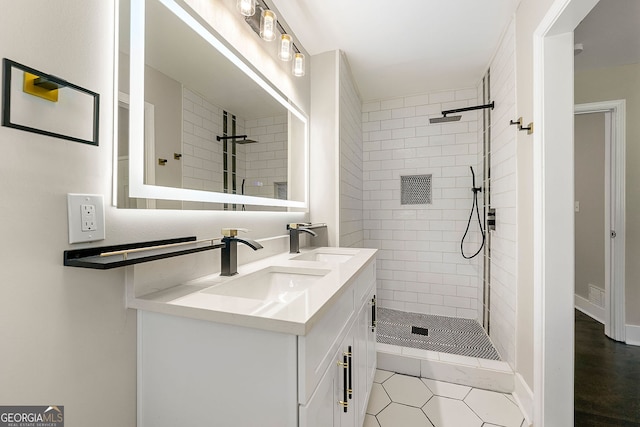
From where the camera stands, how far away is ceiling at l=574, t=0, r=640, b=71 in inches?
68.9

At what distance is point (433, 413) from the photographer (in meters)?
1.61

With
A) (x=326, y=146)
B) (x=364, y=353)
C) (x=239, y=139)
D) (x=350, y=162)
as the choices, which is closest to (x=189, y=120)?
(x=239, y=139)

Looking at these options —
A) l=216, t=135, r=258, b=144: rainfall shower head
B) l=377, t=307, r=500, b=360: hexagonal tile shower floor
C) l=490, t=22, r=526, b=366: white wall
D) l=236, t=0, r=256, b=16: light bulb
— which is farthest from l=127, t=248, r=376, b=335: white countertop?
l=377, t=307, r=500, b=360: hexagonal tile shower floor

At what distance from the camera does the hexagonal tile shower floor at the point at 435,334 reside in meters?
2.14

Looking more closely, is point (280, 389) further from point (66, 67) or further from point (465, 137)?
point (465, 137)

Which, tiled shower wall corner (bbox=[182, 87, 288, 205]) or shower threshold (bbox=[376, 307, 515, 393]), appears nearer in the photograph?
tiled shower wall corner (bbox=[182, 87, 288, 205])

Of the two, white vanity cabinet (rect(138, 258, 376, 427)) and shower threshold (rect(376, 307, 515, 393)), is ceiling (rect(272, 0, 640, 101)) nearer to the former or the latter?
white vanity cabinet (rect(138, 258, 376, 427))

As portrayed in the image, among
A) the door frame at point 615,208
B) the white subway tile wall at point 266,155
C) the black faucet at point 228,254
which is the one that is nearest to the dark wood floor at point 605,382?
the door frame at point 615,208

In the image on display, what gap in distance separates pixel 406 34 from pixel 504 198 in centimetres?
142

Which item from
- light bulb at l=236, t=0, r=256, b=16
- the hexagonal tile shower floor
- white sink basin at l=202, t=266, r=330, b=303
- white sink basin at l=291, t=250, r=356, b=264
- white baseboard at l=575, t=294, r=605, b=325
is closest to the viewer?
white sink basin at l=202, t=266, r=330, b=303

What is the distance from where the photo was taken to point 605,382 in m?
1.82

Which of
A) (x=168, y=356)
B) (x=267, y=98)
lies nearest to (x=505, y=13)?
(x=267, y=98)

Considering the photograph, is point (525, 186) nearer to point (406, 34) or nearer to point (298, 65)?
point (406, 34)

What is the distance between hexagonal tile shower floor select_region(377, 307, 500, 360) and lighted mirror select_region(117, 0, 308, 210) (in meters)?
1.61
